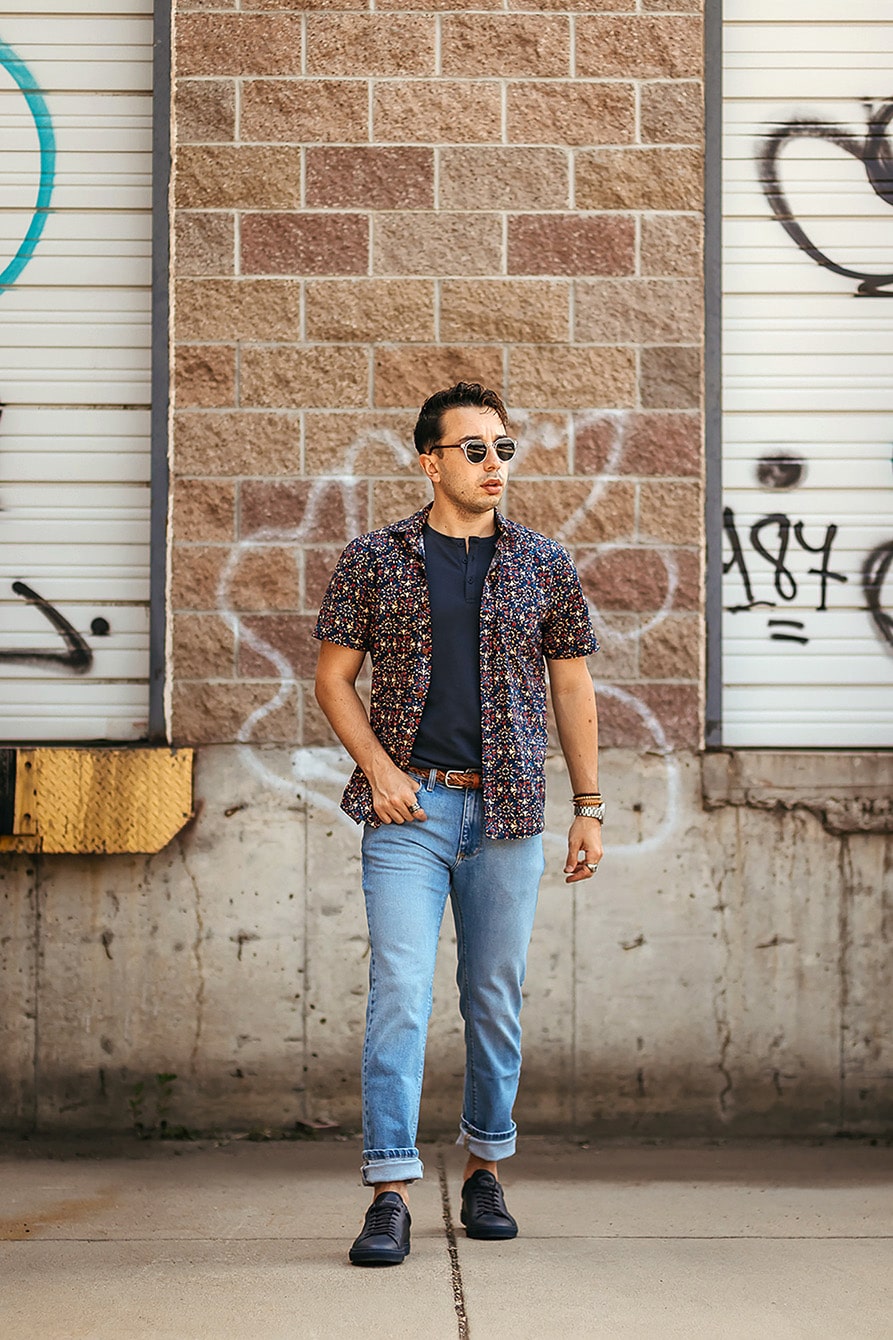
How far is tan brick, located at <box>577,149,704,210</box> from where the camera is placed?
459 centimetres

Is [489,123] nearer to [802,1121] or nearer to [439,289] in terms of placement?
[439,289]

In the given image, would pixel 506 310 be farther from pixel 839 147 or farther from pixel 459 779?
pixel 459 779

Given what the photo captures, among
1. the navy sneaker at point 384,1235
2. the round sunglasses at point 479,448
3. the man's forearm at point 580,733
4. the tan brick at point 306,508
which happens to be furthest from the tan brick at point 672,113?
the navy sneaker at point 384,1235

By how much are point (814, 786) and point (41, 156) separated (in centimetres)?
315

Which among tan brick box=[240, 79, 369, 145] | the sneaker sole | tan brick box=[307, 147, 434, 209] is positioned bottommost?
the sneaker sole

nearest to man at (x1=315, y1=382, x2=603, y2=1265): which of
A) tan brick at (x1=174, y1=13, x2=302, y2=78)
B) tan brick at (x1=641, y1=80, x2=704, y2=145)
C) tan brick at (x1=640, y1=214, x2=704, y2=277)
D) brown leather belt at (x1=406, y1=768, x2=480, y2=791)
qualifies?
brown leather belt at (x1=406, y1=768, x2=480, y2=791)

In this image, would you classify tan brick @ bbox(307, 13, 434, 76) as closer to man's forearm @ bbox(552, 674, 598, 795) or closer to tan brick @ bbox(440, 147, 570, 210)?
tan brick @ bbox(440, 147, 570, 210)

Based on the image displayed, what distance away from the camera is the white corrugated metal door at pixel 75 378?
4.68 m

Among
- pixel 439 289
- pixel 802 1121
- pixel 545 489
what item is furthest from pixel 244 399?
pixel 802 1121

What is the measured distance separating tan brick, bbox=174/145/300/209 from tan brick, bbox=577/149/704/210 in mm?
906

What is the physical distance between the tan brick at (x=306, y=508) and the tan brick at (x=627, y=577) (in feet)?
2.36

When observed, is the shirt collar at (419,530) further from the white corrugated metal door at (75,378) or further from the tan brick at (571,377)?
the white corrugated metal door at (75,378)

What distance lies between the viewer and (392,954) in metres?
3.36

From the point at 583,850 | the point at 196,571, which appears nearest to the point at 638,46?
the point at 196,571
